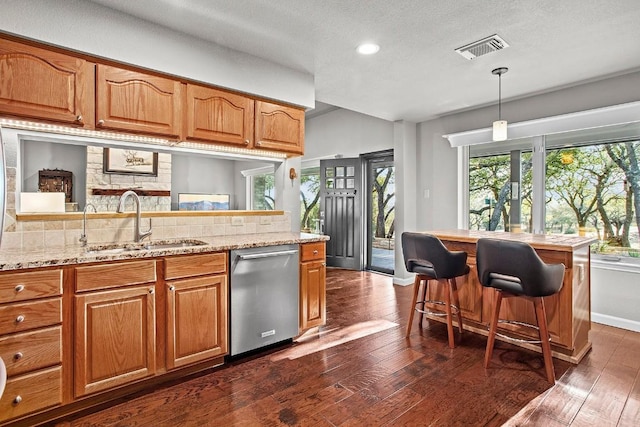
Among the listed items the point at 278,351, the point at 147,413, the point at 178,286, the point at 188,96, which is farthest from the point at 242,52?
the point at 147,413

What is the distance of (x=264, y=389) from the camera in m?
2.22

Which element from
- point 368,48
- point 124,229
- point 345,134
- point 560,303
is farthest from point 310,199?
point 560,303

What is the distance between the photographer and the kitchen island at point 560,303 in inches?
99.1

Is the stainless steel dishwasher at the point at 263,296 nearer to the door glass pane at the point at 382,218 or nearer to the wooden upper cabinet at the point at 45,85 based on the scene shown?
the wooden upper cabinet at the point at 45,85

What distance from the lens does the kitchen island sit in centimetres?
252

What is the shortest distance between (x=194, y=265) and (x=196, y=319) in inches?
14.7

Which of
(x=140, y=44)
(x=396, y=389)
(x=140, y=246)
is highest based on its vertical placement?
(x=140, y=44)

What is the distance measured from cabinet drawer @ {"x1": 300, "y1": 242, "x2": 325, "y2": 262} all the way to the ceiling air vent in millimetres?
2024

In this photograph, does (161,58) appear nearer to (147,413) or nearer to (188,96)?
(188,96)

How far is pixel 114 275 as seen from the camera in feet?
6.72

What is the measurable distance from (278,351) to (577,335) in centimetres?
229

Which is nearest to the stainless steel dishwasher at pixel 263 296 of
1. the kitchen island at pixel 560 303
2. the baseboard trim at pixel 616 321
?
the kitchen island at pixel 560 303

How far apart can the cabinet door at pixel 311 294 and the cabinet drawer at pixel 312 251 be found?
0.04 meters

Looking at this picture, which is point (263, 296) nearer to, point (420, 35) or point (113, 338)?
point (113, 338)
